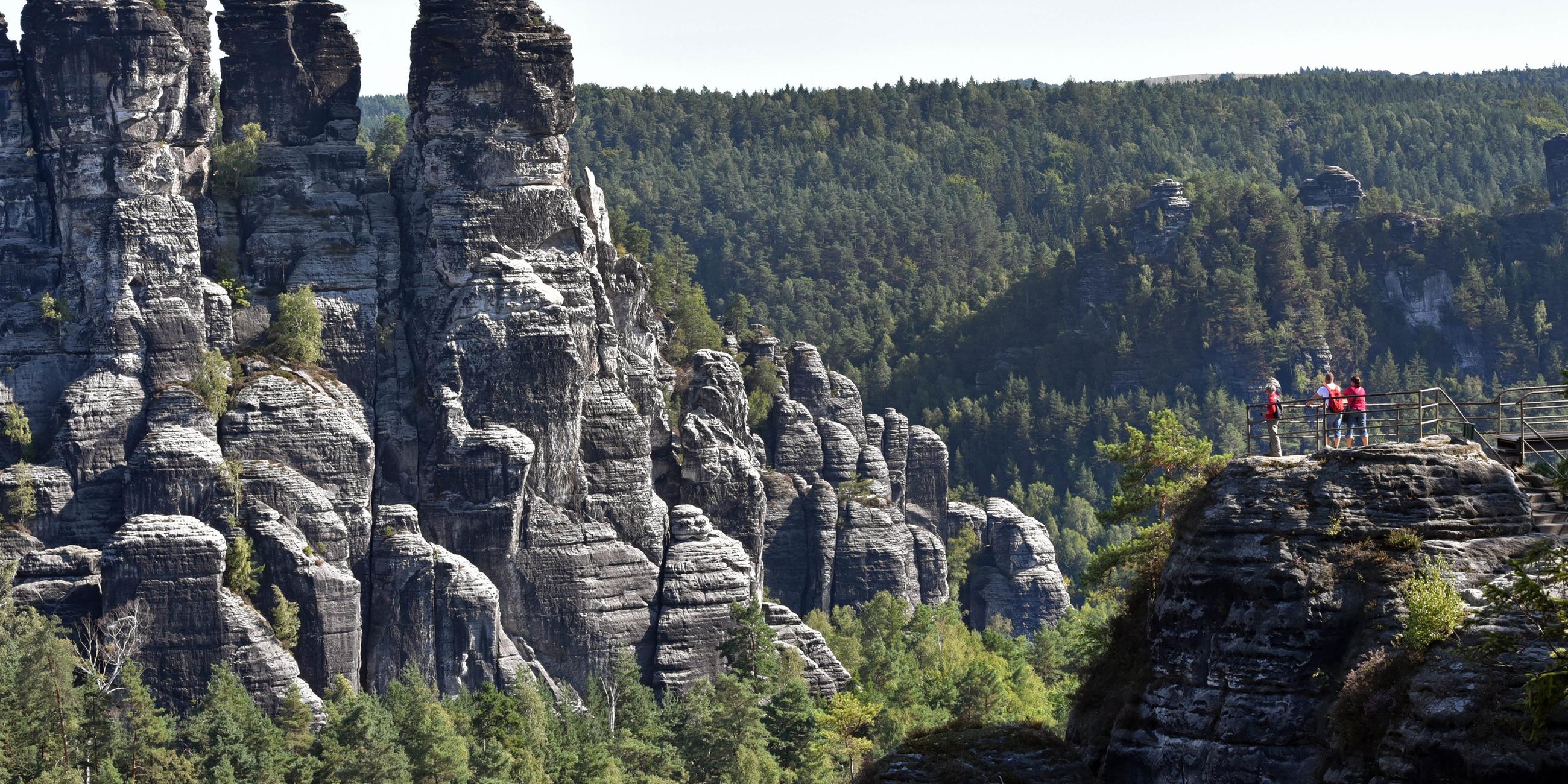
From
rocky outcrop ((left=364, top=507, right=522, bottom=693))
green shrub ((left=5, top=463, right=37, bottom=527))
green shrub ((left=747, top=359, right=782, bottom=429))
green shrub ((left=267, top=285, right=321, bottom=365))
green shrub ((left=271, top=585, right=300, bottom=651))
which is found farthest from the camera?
green shrub ((left=747, top=359, right=782, bottom=429))

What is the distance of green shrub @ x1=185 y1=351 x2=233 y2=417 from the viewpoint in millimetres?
88062

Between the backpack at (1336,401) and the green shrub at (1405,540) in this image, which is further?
the backpack at (1336,401)

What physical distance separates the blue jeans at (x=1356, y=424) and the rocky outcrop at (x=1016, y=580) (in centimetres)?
→ 8696

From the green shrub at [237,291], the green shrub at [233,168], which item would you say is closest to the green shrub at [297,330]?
the green shrub at [237,291]

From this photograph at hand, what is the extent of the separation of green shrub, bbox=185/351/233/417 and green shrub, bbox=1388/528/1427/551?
2320 inches

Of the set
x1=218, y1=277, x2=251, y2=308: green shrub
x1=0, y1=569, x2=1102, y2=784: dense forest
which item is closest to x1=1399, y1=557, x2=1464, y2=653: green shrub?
x1=0, y1=569, x2=1102, y2=784: dense forest

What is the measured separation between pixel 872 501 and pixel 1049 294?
78.9 metres

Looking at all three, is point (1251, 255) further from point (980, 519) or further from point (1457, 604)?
point (1457, 604)

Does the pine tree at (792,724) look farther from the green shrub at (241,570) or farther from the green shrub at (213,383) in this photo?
the green shrub at (213,383)

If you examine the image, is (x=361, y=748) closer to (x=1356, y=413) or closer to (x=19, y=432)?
(x=19, y=432)

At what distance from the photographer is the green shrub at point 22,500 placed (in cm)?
8550

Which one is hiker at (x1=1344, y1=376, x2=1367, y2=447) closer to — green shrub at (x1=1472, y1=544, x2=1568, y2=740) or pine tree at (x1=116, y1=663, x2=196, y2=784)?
green shrub at (x1=1472, y1=544, x2=1568, y2=740)

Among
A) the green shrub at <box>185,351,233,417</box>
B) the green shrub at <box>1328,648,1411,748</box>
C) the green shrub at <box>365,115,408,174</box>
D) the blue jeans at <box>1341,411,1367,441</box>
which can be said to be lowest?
the green shrub at <box>1328,648,1411,748</box>

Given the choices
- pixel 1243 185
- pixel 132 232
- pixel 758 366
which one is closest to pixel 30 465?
pixel 132 232
